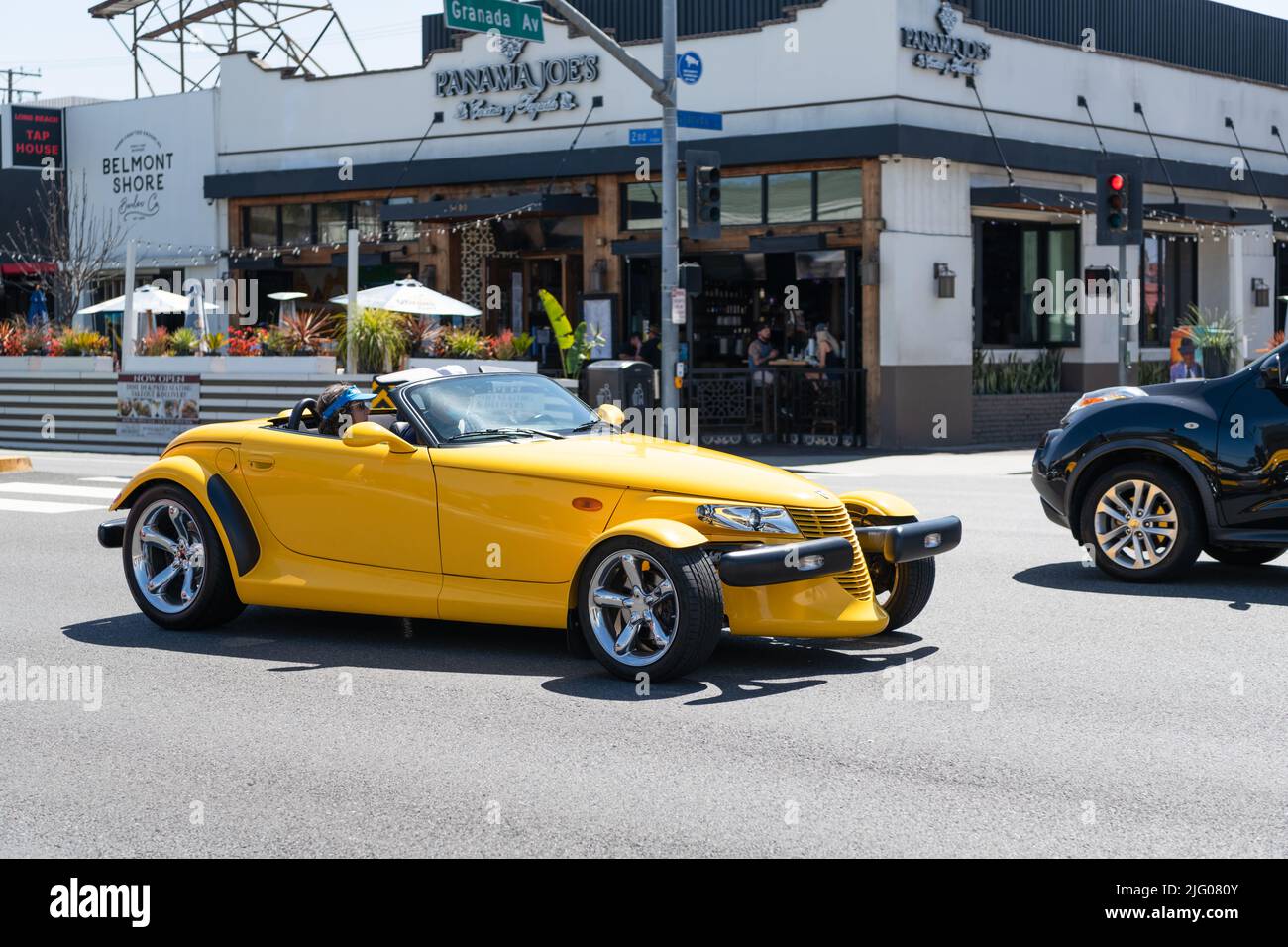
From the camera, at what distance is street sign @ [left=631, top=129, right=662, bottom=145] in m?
22.4

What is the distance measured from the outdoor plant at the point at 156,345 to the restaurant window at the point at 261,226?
336 inches

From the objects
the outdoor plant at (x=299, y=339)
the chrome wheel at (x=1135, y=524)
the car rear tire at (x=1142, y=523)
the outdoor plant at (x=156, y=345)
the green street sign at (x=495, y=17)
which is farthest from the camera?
the outdoor plant at (x=156, y=345)

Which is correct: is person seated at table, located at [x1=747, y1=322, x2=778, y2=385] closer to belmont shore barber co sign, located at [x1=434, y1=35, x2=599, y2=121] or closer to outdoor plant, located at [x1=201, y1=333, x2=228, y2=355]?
belmont shore barber co sign, located at [x1=434, y1=35, x2=599, y2=121]

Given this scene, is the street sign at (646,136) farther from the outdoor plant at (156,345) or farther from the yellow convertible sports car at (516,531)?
the yellow convertible sports car at (516,531)

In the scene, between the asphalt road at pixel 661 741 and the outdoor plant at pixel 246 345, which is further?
the outdoor plant at pixel 246 345

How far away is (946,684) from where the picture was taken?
772 cm

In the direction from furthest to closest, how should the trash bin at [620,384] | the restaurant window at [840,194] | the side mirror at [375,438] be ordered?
the restaurant window at [840,194] → the trash bin at [620,384] → the side mirror at [375,438]

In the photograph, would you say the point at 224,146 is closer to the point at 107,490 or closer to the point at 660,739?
the point at 107,490

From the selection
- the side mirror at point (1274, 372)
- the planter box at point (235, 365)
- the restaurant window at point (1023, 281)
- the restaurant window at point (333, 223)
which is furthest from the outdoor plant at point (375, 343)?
the side mirror at point (1274, 372)

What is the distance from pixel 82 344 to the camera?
2895 cm

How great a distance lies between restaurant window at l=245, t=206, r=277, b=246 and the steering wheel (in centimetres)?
2769

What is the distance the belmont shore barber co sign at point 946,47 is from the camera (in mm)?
27250

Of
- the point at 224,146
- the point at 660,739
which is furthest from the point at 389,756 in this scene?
the point at 224,146

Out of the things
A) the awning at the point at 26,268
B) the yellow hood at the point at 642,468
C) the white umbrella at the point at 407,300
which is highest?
the awning at the point at 26,268
